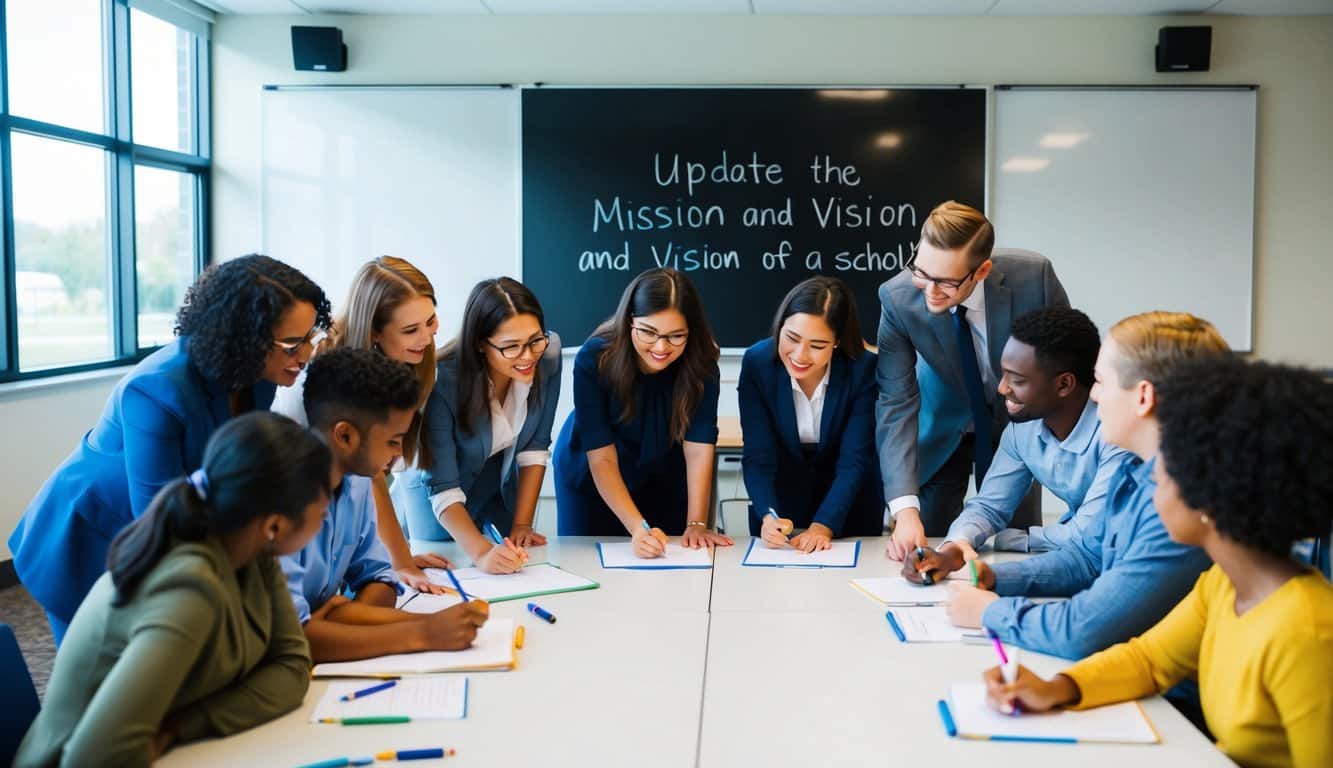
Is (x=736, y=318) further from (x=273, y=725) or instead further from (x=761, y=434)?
(x=273, y=725)

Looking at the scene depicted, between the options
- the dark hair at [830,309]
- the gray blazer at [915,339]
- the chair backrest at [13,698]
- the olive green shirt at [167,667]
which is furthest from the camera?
the gray blazer at [915,339]

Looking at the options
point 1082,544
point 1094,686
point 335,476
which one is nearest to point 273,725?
point 335,476

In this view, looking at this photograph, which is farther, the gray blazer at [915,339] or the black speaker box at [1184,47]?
the black speaker box at [1184,47]

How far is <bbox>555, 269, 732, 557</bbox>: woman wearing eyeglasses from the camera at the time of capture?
98.1 inches

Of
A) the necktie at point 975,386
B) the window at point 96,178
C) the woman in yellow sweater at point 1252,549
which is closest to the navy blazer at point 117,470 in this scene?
the woman in yellow sweater at point 1252,549

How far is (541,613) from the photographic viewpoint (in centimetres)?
190

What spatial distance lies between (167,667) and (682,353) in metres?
1.60

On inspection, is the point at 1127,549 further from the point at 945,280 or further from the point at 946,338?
the point at 946,338

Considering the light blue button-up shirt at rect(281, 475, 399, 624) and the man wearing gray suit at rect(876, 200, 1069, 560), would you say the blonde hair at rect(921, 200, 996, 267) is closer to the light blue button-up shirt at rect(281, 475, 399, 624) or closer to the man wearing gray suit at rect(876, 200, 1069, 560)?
the man wearing gray suit at rect(876, 200, 1069, 560)

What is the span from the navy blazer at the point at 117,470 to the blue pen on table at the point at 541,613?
2.11 feet

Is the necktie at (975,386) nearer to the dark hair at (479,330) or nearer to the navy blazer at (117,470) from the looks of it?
the dark hair at (479,330)

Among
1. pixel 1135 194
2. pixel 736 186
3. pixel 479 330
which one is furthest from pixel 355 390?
pixel 1135 194

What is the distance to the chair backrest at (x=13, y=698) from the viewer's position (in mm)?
1430

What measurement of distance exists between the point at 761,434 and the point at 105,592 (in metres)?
1.70
